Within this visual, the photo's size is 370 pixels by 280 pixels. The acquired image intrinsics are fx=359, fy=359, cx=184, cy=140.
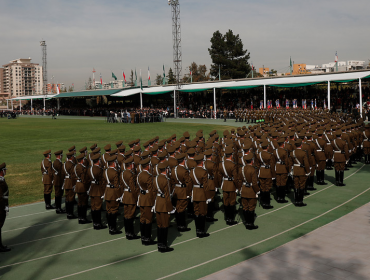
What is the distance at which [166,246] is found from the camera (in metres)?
6.88

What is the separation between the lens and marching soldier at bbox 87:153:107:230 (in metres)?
8.10

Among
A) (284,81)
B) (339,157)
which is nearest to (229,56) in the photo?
(284,81)

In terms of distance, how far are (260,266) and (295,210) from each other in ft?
11.8

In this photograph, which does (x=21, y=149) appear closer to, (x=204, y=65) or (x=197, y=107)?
(x=197, y=107)

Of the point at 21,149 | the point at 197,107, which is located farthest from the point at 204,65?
the point at 21,149

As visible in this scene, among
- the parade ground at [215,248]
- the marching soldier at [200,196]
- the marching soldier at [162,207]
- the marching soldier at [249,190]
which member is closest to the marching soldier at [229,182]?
the marching soldier at [249,190]

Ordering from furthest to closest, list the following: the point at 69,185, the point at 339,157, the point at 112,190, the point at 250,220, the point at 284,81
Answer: the point at 284,81
the point at 339,157
the point at 69,185
the point at 250,220
the point at 112,190

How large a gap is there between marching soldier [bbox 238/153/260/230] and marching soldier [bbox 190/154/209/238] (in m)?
0.88

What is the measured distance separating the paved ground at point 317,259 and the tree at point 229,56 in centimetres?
6757

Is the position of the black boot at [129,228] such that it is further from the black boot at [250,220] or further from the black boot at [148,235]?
the black boot at [250,220]

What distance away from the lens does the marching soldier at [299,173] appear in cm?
935

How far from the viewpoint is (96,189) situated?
8125mm

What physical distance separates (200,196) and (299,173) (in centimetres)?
331

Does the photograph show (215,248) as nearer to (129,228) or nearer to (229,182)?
(229,182)
